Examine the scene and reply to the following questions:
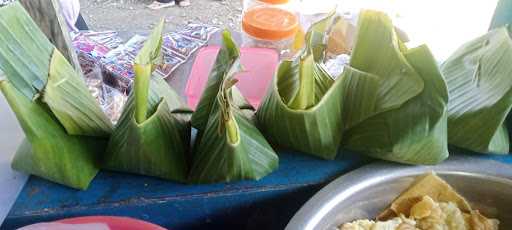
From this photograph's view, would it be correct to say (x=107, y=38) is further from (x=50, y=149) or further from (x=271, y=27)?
(x=50, y=149)

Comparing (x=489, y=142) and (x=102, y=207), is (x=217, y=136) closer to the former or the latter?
(x=102, y=207)

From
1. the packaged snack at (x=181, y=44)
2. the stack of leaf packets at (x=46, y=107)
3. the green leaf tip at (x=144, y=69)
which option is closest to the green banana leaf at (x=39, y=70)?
the stack of leaf packets at (x=46, y=107)

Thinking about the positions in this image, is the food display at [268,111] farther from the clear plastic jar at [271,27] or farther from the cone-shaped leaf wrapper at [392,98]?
the clear plastic jar at [271,27]

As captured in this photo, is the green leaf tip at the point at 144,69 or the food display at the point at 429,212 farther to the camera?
the food display at the point at 429,212

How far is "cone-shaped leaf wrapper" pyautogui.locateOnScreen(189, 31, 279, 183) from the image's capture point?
0.75 metres

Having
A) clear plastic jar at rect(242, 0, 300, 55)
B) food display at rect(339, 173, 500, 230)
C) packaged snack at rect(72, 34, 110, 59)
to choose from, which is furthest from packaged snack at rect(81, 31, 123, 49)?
food display at rect(339, 173, 500, 230)

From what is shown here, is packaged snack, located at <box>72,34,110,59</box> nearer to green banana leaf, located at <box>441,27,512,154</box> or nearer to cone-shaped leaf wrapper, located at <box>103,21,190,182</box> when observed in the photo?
cone-shaped leaf wrapper, located at <box>103,21,190,182</box>

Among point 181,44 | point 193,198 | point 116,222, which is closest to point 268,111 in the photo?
point 193,198

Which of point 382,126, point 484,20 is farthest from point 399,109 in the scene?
point 484,20

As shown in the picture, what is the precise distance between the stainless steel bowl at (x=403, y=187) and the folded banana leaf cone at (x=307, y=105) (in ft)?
0.24

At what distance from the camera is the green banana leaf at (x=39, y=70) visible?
0.70 metres

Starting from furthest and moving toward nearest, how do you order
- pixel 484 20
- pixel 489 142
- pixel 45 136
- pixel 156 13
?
1. pixel 156 13
2. pixel 484 20
3. pixel 489 142
4. pixel 45 136

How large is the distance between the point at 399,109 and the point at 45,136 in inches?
21.7

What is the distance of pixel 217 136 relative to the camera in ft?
2.55
